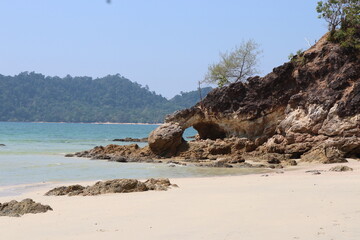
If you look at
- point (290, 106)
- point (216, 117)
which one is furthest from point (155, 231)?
point (216, 117)

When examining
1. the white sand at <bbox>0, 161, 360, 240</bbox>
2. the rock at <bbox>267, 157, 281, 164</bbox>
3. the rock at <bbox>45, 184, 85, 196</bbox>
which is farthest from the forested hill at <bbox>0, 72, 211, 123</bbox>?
the white sand at <bbox>0, 161, 360, 240</bbox>

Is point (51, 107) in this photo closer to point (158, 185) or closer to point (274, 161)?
point (274, 161)

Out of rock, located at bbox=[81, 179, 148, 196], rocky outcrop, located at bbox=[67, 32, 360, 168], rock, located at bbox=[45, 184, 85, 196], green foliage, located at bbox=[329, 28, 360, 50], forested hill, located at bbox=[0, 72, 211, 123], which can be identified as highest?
forested hill, located at bbox=[0, 72, 211, 123]

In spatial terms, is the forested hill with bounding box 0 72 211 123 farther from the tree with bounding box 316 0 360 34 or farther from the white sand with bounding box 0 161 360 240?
the white sand with bounding box 0 161 360 240

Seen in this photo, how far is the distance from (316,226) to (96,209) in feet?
14.0

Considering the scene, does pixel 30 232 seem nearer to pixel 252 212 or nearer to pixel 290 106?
pixel 252 212

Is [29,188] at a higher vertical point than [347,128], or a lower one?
lower

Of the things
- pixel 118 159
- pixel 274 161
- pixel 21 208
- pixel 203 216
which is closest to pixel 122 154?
pixel 118 159

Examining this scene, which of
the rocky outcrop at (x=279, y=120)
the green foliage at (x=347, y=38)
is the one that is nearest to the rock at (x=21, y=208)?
the rocky outcrop at (x=279, y=120)

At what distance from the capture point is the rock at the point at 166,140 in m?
26.2

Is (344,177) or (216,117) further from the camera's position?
(216,117)

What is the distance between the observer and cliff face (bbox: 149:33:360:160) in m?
21.4

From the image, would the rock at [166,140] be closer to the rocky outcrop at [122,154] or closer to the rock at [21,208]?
the rocky outcrop at [122,154]

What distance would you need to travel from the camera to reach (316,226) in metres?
7.01
